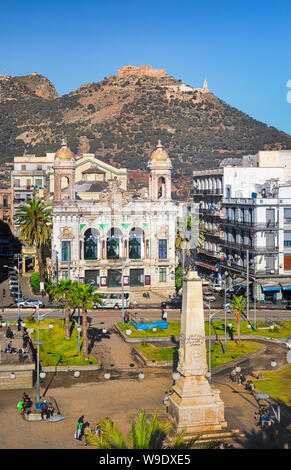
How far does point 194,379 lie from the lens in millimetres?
39938

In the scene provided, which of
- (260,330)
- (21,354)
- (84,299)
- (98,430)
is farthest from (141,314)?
(98,430)

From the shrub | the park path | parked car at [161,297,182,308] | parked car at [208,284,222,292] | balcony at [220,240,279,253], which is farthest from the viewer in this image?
parked car at [208,284,222,292]

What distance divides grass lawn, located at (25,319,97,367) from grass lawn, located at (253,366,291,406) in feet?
47.5

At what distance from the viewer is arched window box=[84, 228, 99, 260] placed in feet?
297

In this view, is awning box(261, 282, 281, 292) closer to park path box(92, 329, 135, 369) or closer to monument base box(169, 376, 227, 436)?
park path box(92, 329, 135, 369)

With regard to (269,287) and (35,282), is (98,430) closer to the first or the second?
(269,287)

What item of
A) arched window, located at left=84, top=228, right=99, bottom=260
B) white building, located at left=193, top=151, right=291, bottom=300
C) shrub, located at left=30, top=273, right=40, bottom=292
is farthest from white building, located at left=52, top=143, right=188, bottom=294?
white building, located at left=193, top=151, right=291, bottom=300

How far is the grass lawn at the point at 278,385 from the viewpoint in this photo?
4809cm

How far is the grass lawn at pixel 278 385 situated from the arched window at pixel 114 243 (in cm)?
3928

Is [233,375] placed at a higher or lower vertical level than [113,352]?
lower

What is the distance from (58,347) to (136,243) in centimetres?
3299

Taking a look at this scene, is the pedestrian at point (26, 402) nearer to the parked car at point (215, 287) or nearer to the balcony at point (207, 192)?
the parked car at point (215, 287)

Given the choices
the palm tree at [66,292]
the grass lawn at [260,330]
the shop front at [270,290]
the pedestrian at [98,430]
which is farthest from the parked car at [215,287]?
the pedestrian at [98,430]
